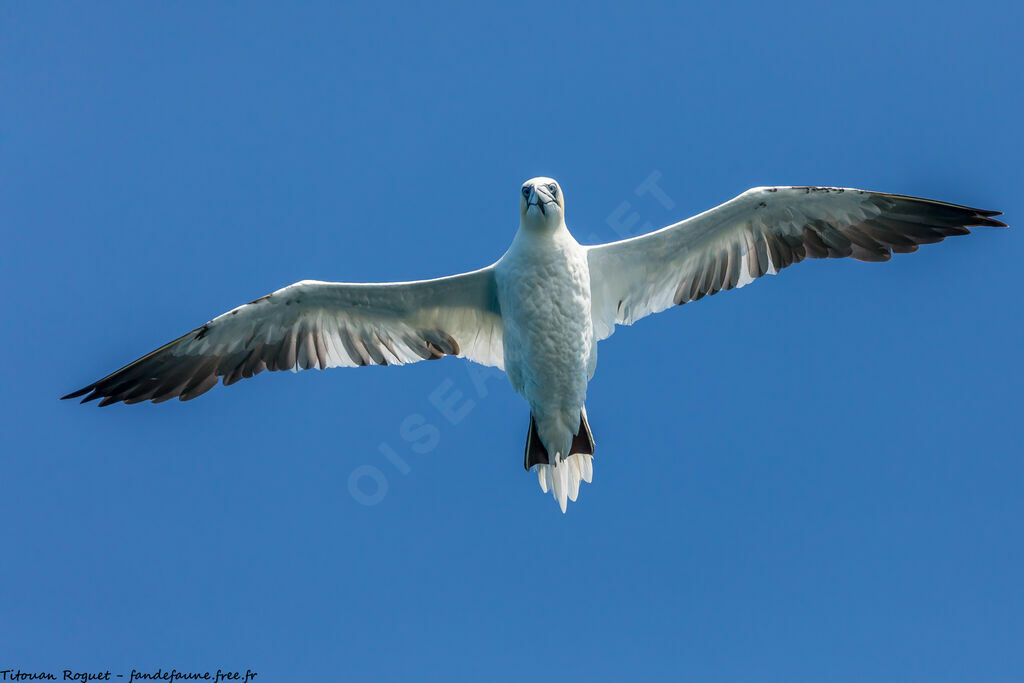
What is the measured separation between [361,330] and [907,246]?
6720 millimetres

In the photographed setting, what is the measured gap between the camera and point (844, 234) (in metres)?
11.8

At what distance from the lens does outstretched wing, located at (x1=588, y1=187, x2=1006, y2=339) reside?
1152 centimetres

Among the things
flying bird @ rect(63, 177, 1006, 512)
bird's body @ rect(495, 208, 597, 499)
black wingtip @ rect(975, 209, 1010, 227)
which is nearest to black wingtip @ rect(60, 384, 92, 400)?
flying bird @ rect(63, 177, 1006, 512)

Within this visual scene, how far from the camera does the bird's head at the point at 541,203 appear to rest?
35.3ft

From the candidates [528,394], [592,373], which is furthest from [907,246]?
[528,394]

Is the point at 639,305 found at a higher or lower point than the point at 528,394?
higher

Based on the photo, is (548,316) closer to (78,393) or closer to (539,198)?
(539,198)

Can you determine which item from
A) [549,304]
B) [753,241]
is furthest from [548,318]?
[753,241]

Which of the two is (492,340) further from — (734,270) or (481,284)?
(734,270)

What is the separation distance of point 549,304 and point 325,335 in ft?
9.94

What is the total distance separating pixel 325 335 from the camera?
12148mm

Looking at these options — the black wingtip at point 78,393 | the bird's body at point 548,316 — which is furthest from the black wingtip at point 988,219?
the black wingtip at point 78,393

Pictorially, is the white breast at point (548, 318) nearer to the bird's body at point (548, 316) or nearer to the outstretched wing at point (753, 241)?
the bird's body at point (548, 316)

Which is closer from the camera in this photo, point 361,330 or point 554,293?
point 554,293
